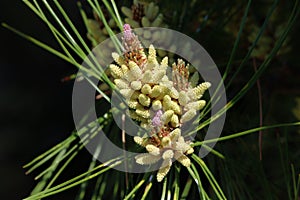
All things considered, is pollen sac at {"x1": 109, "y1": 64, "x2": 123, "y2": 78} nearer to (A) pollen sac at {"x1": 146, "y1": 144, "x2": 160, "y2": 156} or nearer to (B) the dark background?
(A) pollen sac at {"x1": 146, "y1": 144, "x2": 160, "y2": 156}

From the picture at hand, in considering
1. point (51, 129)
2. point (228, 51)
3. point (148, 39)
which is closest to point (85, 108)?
point (148, 39)

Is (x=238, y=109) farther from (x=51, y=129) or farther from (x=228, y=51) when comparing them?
(x=51, y=129)

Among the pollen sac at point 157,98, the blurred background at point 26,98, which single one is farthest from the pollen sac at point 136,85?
the blurred background at point 26,98

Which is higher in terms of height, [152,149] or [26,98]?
[26,98]

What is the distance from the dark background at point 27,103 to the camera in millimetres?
1171

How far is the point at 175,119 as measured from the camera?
17.5 inches

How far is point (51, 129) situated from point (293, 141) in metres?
0.59

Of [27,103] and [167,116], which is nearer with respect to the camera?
[167,116]

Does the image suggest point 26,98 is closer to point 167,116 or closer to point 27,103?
point 27,103

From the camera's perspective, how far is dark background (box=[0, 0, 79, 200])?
3.84ft

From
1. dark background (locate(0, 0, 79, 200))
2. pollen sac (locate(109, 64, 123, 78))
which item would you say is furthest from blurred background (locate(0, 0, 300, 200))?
pollen sac (locate(109, 64, 123, 78))

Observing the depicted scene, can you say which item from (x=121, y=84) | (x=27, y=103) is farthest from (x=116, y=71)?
(x=27, y=103)

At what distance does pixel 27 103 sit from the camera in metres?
1.20

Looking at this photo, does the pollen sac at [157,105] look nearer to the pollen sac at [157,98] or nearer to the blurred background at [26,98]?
the pollen sac at [157,98]
